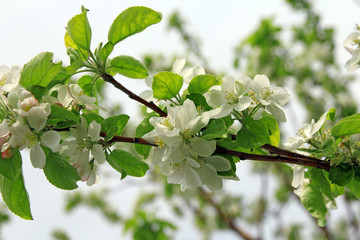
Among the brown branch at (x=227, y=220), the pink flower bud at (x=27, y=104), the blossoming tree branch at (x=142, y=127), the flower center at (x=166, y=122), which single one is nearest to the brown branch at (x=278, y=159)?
the blossoming tree branch at (x=142, y=127)

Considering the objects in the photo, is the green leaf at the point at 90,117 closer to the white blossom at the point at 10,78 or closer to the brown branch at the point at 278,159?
the white blossom at the point at 10,78

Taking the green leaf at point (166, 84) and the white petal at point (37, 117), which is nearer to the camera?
the white petal at point (37, 117)

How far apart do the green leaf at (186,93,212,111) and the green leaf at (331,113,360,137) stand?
0.82 ft

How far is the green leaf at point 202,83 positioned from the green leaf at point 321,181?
0.28 meters

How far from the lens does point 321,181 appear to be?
0.75m

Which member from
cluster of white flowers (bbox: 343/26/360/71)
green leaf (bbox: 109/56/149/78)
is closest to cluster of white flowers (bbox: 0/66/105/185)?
green leaf (bbox: 109/56/149/78)

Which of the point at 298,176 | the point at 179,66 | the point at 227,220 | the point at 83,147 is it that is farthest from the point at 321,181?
the point at 227,220

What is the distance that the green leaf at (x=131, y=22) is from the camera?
2.24 feet

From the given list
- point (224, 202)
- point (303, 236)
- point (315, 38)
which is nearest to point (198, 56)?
point (315, 38)

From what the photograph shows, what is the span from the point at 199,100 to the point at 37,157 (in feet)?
Result: 1.00

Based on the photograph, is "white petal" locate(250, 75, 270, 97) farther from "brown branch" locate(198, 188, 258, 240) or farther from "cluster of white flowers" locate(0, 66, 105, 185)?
"brown branch" locate(198, 188, 258, 240)

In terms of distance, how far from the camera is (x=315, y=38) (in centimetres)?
352

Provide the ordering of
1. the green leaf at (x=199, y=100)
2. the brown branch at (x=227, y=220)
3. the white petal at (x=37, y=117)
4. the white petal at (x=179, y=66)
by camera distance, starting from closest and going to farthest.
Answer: the white petal at (x=37, y=117) < the green leaf at (x=199, y=100) < the white petal at (x=179, y=66) < the brown branch at (x=227, y=220)

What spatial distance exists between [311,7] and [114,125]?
10.3ft
